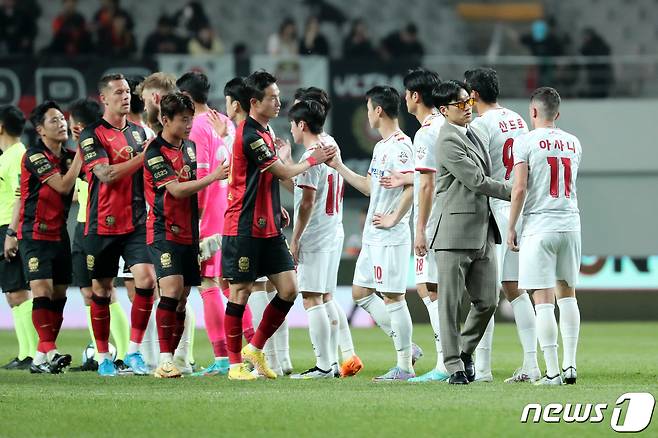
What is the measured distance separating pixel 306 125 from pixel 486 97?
145cm

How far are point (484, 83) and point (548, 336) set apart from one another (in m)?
2.10

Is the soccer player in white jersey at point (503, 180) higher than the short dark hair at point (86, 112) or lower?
lower

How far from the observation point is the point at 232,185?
9.56 metres

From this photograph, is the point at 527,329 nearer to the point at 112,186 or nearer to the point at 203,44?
the point at 112,186

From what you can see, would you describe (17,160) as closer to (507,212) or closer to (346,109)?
(507,212)

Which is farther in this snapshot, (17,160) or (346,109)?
(346,109)

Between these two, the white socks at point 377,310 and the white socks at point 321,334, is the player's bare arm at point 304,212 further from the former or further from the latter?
the white socks at point 377,310

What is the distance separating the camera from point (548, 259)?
353 inches

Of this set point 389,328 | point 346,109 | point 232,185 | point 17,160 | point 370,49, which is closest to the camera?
point 232,185

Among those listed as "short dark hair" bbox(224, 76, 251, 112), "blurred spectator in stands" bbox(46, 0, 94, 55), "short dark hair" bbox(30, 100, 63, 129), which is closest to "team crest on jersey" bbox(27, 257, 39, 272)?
"short dark hair" bbox(30, 100, 63, 129)

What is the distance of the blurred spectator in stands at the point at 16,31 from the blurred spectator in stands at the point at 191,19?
2.56 m

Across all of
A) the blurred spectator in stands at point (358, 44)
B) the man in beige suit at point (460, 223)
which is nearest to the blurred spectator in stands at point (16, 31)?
the blurred spectator in stands at point (358, 44)

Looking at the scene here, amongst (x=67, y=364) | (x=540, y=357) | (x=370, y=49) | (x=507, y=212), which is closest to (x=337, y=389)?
(x=507, y=212)

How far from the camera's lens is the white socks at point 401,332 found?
32.6ft
